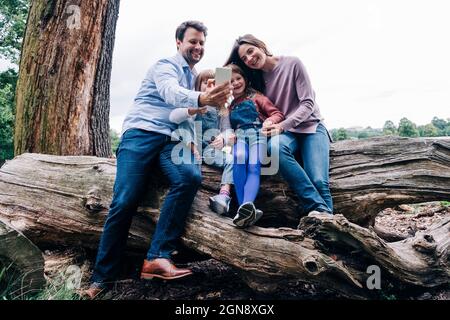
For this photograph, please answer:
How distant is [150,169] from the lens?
3.44 meters

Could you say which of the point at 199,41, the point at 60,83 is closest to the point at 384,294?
the point at 199,41

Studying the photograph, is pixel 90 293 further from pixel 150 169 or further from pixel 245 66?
pixel 245 66

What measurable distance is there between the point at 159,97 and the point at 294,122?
1.23 m

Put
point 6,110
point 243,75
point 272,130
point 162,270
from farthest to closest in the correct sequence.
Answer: point 6,110
point 243,75
point 272,130
point 162,270

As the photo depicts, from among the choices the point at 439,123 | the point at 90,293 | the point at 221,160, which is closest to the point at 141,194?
the point at 221,160

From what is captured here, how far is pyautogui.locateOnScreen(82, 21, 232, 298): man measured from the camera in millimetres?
3193

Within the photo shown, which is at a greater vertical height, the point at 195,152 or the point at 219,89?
the point at 219,89

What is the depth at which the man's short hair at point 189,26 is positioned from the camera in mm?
3553

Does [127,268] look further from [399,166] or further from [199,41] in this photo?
[399,166]

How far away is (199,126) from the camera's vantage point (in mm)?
3682

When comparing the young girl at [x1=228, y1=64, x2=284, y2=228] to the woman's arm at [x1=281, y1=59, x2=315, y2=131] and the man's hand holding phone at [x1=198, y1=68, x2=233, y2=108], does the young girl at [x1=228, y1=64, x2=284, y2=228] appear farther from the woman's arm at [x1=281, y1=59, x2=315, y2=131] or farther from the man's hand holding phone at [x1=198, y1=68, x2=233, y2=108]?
the man's hand holding phone at [x1=198, y1=68, x2=233, y2=108]

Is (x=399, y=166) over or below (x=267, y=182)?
over
